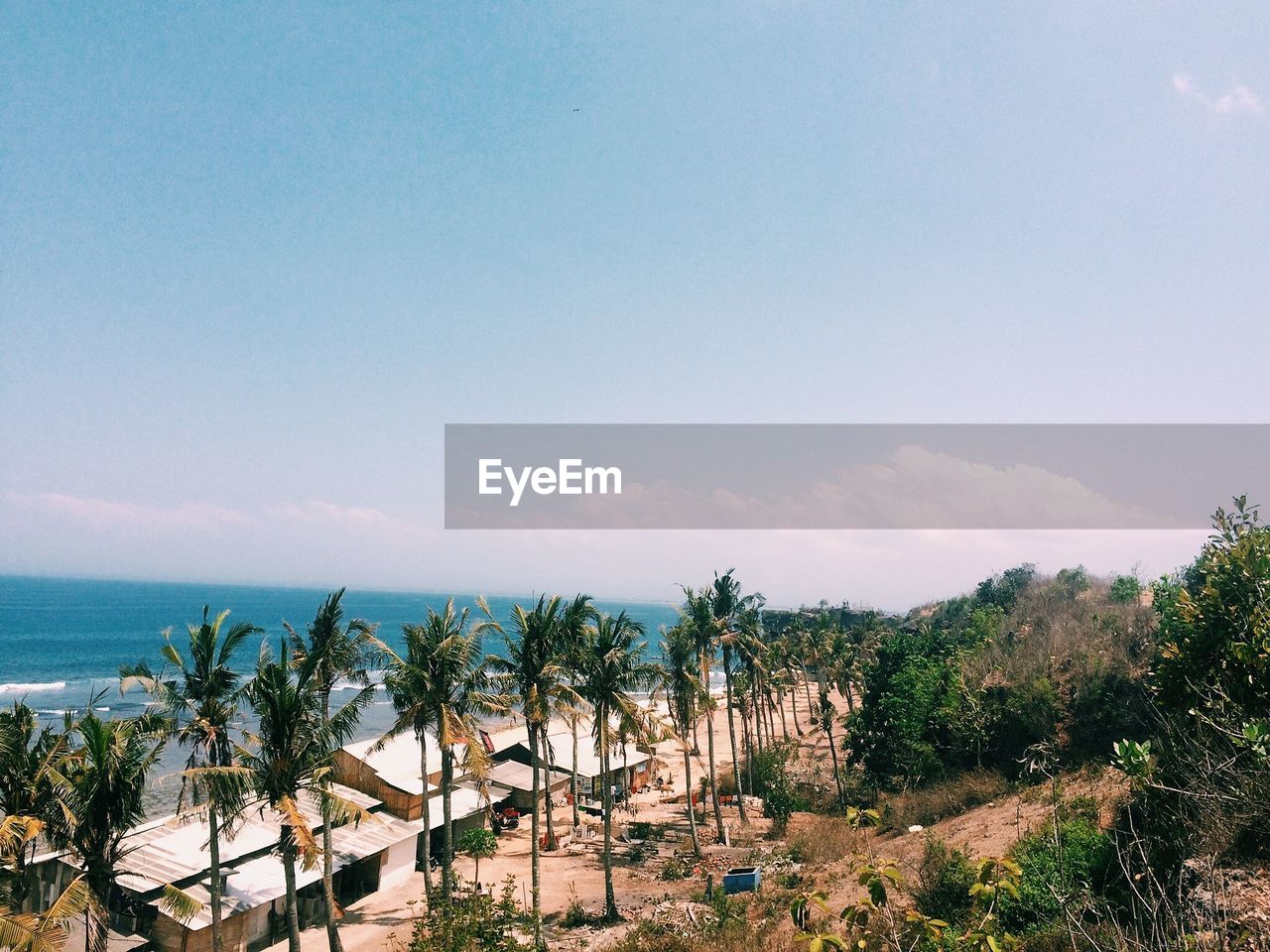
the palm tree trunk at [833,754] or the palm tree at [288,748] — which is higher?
the palm tree at [288,748]

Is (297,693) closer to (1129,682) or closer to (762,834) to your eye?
(762,834)

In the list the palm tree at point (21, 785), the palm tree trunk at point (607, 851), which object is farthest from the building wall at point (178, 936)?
the palm tree trunk at point (607, 851)

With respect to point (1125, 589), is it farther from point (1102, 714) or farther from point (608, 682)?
point (608, 682)

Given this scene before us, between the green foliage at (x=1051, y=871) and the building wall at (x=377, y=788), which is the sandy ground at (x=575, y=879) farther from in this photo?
the green foliage at (x=1051, y=871)

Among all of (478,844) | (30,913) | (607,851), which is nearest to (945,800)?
(607,851)

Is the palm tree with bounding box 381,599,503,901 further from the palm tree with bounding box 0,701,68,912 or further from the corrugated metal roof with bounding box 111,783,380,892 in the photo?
the palm tree with bounding box 0,701,68,912

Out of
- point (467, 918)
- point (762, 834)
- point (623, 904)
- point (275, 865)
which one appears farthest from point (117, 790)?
point (762, 834)
